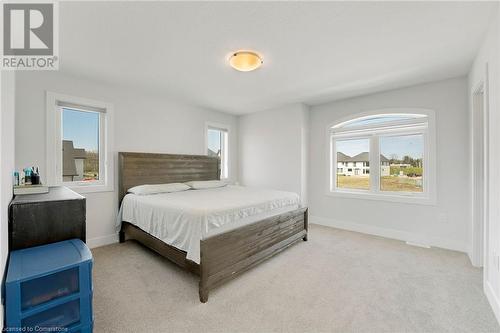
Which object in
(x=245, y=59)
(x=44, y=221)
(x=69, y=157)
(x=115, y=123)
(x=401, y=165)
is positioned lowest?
(x=44, y=221)

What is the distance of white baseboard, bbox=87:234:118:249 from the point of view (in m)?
3.32

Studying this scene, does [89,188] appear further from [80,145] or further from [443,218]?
[443,218]

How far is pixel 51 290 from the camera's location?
141cm

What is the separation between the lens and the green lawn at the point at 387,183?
375 cm

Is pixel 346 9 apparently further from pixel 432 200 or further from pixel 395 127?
pixel 432 200

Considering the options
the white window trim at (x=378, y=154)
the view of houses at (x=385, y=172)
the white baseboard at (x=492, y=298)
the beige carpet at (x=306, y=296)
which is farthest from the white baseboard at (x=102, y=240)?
A: the white baseboard at (x=492, y=298)

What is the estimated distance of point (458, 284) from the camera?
229 centimetres

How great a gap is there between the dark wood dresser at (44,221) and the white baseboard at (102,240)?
74.0 inches

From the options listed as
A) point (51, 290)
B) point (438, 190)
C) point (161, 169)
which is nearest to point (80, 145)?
point (161, 169)

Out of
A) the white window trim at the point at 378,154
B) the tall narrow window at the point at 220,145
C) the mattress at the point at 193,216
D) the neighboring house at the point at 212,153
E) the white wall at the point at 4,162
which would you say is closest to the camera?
the white wall at the point at 4,162

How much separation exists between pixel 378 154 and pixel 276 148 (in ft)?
6.60

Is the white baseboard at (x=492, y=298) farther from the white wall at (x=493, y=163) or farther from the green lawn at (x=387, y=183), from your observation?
the green lawn at (x=387, y=183)

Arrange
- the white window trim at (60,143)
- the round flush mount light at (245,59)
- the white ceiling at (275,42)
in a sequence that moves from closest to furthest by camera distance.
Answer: the white ceiling at (275,42)
the round flush mount light at (245,59)
the white window trim at (60,143)

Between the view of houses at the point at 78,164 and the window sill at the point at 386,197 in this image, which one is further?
the window sill at the point at 386,197
